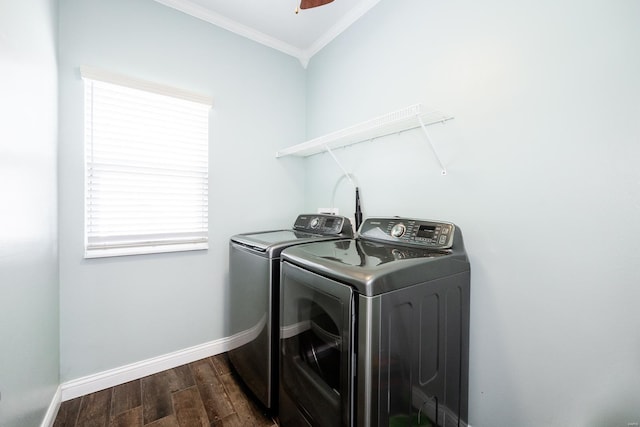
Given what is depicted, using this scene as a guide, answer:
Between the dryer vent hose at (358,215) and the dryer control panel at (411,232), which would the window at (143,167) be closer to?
the dryer vent hose at (358,215)

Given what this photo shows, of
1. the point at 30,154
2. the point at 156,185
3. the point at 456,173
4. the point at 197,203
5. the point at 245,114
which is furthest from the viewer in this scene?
the point at 245,114

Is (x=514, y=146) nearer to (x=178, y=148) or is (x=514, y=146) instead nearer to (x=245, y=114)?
(x=245, y=114)

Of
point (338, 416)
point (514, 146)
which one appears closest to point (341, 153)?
point (514, 146)

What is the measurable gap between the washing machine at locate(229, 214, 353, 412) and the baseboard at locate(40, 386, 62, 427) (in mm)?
916

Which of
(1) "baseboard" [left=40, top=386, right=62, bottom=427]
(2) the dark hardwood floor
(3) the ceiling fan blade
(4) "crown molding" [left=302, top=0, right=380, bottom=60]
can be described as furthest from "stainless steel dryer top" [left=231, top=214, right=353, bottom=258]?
(4) "crown molding" [left=302, top=0, right=380, bottom=60]

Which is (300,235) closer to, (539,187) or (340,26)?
(539,187)

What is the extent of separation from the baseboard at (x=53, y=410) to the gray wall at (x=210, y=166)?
0.29ft

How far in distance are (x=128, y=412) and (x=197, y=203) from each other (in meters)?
1.32

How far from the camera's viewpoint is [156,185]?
1.78 metres

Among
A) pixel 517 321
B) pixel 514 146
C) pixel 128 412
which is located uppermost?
pixel 514 146

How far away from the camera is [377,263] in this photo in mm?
959

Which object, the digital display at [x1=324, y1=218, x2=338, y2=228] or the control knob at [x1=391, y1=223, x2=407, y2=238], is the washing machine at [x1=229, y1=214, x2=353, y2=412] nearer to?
the digital display at [x1=324, y1=218, x2=338, y2=228]

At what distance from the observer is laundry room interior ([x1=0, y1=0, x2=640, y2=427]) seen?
89cm

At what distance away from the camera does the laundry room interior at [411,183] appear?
2.93 ft
